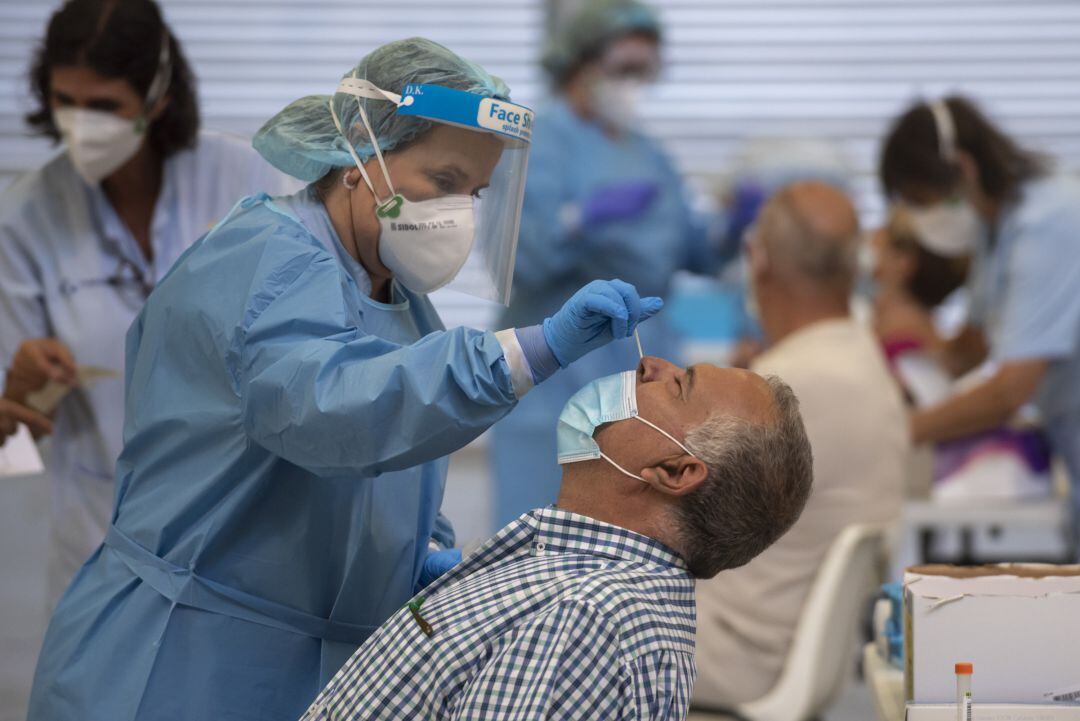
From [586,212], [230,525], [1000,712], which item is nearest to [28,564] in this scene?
[586,212]

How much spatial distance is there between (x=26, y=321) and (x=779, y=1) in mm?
3986

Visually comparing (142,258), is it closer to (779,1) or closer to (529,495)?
(529,495)

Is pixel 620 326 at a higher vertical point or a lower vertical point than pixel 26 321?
higher

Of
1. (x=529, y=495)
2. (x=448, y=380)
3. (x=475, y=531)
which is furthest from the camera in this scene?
(x=475, y=531)

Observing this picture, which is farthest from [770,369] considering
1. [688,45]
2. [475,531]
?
[688,45]

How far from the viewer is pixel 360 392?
1.31 meters

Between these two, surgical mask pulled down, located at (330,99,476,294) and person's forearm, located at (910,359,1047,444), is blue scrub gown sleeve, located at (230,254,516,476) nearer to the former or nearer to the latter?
surgical mask pulled down, located at (330,99,476,294)

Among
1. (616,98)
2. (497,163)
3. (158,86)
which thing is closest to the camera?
(497,163)

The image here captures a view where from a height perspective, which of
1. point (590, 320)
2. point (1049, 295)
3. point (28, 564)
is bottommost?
point (28, 564)

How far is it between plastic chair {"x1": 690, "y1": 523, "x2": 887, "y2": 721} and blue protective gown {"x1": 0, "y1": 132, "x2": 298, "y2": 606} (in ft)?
4.01

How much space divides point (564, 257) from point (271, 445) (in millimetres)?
2241

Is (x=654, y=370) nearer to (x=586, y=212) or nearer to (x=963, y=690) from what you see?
(x=963, y=690)

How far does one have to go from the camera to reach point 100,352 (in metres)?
2.37

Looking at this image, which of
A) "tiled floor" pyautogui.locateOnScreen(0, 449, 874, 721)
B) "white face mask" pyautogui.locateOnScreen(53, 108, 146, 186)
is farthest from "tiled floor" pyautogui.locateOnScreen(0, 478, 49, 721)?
"white face mask" pyautogui.locateOnScreen(53, 108, 146, 186)
